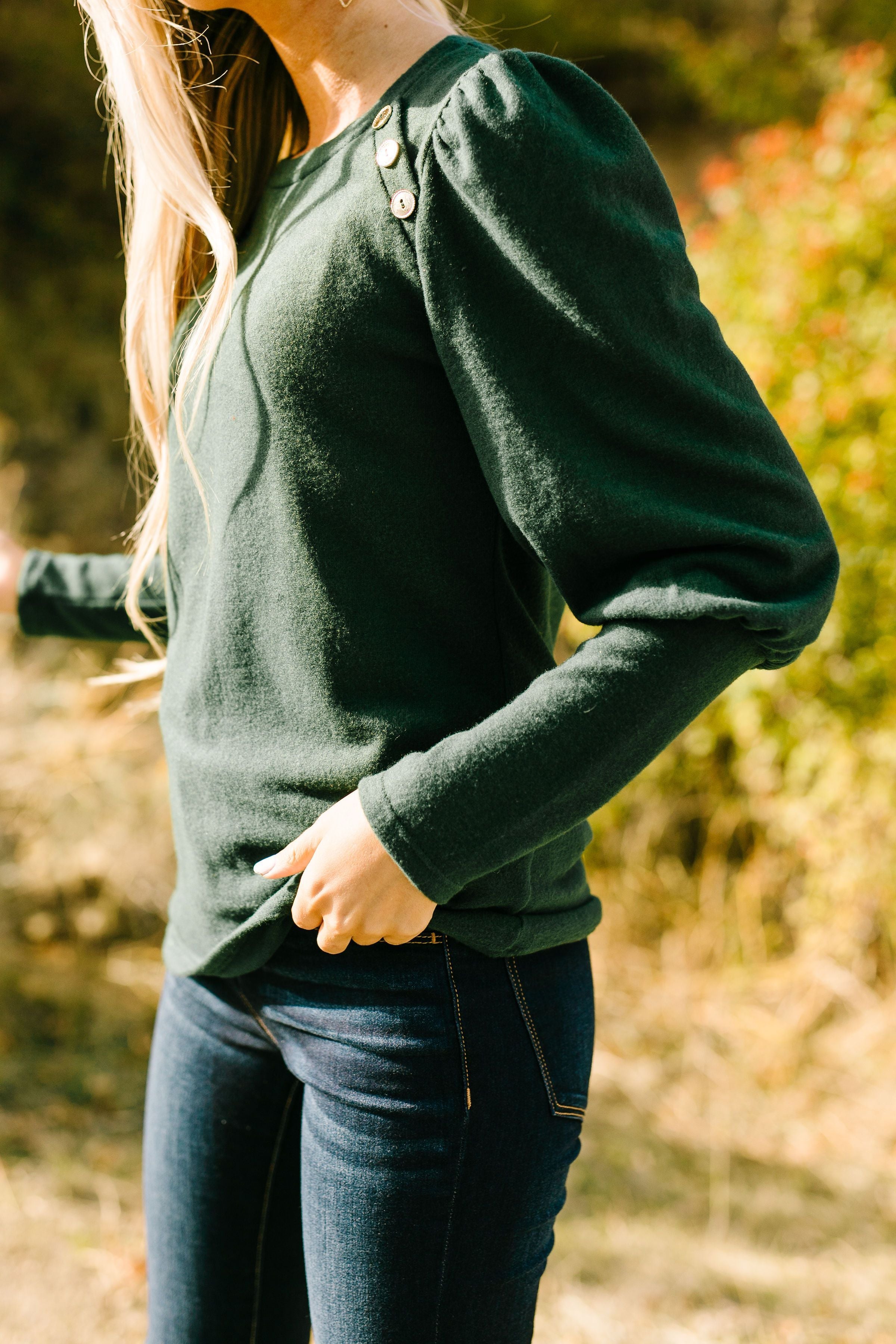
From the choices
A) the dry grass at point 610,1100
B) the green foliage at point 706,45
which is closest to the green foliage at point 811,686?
the dry grass at point 610,1100

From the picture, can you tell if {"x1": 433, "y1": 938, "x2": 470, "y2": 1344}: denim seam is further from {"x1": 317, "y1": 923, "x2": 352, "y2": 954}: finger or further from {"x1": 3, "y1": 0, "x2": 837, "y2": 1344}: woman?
{"x1": 317, "y1": 923, "x2": 352, "y2": 954}: finger

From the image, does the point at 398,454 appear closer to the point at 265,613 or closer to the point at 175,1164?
the point at 265,613

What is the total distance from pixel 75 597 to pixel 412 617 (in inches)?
25.2

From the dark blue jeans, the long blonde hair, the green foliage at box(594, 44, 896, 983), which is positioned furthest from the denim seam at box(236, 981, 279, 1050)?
the green foliage at box(594, 44, 896, 983)

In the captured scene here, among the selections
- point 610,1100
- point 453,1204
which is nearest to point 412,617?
point 453,1204

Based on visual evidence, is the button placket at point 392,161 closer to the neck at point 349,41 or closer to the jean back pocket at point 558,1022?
the neck at point 349,41

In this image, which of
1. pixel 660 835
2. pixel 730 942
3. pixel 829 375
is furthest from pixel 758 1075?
pixel 829 375

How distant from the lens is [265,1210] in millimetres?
1040

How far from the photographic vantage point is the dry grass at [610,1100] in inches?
85.5

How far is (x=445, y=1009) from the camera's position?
84 centimetres

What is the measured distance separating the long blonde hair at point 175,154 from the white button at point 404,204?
232mm

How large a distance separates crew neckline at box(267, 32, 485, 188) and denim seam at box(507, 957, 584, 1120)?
0.70m

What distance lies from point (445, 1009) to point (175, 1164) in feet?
1.30

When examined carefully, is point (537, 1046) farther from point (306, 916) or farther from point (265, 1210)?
point (265, 1210)
